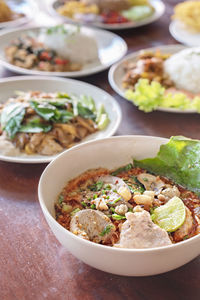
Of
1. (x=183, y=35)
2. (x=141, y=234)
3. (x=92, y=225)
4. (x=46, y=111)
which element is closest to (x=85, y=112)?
(x=46, y=111)

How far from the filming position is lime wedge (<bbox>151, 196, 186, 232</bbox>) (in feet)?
4.03

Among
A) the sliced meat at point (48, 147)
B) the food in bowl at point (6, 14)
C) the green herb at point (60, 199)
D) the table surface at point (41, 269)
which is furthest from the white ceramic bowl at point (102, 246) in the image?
the food in bowl at point (6, 14)

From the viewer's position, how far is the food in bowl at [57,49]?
2.82 meters

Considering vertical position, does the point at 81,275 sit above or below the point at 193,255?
below

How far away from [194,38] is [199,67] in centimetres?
82

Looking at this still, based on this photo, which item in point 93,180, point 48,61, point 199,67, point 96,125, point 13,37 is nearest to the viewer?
point 93,180

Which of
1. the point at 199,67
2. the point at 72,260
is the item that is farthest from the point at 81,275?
the point at 199,67

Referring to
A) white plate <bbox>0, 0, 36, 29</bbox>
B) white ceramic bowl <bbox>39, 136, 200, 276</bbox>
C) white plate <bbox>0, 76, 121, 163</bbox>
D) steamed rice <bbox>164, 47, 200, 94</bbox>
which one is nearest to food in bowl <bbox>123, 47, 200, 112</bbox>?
steamed rice <bbox>164, 47, 200, 94</bbox>

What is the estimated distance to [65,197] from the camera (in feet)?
4.70

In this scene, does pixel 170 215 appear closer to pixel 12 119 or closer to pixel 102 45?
pixel 12 119

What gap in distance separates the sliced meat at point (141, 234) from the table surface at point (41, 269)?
18cm

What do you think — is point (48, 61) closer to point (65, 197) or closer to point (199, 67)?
point (199, 67)

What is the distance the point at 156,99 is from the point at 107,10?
187 centimetres

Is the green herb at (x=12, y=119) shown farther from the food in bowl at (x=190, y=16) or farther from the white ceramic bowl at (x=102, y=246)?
the food in bowl at (x=190, y=16)
